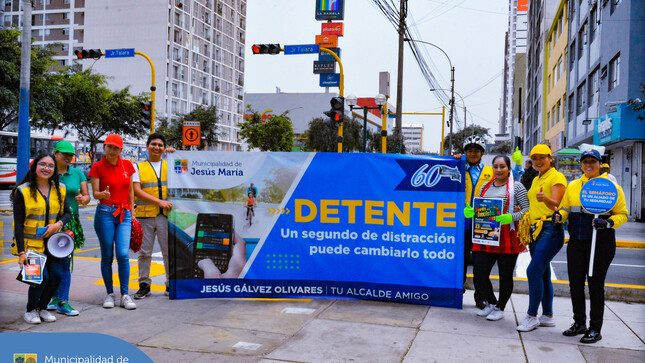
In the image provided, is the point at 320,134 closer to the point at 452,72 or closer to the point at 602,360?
the point at 452,72

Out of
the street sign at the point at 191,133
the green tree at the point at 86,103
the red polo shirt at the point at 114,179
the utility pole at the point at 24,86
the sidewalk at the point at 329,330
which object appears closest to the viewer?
the sidewalk at the point at 329,330

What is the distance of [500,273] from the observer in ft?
18.9

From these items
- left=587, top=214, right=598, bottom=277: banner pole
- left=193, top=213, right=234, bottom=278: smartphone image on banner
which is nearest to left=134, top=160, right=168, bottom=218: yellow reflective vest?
left=193, top=213, right=234, bottom=278: smartphone image on banner

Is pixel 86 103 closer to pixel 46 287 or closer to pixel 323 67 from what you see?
pixel 323 67

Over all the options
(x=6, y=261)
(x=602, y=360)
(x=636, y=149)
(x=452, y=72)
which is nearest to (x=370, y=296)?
(x=602, y=360)

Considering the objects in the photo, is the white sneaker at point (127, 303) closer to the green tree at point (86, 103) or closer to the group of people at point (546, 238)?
the group of people at point (546, 238)

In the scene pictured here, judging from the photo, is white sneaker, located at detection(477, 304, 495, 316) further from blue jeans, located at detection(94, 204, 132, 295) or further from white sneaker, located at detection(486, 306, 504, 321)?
blue jeans, located at detection(94, 204, 132, 295)

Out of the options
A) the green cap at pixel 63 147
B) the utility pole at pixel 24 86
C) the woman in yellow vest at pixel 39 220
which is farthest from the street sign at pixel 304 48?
the woman in yellow vest at pixel 39 220

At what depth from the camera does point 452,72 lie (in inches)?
2047

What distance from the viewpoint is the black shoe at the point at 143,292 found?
6.31 m

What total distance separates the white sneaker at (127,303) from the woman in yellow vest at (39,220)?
28.4 inches

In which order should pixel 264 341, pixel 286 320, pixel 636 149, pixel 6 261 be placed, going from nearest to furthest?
pixel 264 341 < pixel 286 320 < pixel 6 261 < pixel 636 149

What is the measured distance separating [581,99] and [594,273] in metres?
28.5

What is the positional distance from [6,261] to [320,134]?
212 feet
